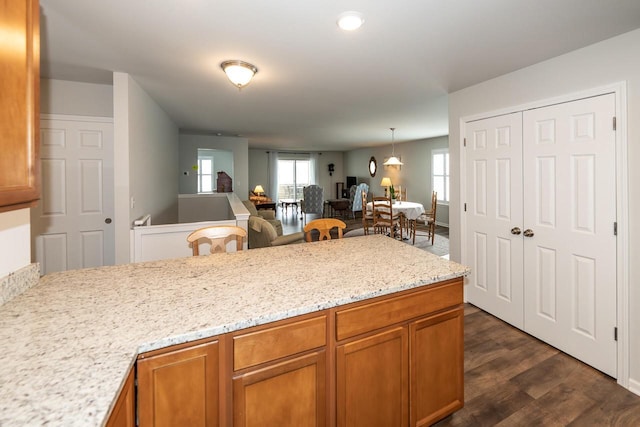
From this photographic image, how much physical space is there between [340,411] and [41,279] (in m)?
1.51

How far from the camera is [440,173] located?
313 inches

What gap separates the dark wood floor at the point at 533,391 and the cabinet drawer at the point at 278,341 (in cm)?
114

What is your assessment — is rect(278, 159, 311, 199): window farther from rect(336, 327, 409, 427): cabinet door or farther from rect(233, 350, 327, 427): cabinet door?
rect(233, 350, 327, 427): cabinet door

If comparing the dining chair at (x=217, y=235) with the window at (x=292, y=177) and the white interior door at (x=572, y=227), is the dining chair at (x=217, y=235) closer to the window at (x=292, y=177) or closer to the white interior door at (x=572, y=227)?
the white interior door at (x=572, y=227)

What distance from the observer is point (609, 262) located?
2.19 meters

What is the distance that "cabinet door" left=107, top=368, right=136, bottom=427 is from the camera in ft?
2.55

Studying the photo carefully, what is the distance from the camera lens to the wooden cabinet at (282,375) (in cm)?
112

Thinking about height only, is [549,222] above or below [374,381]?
above

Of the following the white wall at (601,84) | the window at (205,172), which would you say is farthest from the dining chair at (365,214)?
the window at (205,172)

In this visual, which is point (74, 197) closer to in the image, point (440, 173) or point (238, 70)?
point (238, 70)

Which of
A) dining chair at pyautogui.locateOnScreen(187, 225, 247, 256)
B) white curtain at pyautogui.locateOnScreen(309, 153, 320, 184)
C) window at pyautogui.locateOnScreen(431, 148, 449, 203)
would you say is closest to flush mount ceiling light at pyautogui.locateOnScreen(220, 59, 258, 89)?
dining chair at pyautogui.locateOnScreen(187, 225, 247, 256)

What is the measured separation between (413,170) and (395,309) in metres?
7.90

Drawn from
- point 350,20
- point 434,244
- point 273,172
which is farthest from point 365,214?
point 273,172

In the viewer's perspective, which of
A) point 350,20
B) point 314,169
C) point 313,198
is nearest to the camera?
point 350,20
